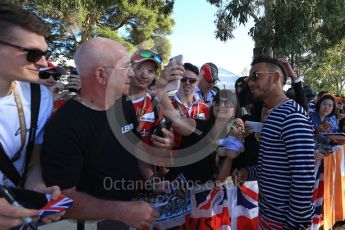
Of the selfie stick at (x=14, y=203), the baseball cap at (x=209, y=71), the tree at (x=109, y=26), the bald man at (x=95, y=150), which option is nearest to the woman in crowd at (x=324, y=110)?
the baseball cap at (x=209, y=71)

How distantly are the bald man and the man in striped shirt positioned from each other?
101cm

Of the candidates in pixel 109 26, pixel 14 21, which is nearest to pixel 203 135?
pixel 14 21

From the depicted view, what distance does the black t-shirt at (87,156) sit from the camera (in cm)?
175

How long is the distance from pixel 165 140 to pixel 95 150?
0.83 metres

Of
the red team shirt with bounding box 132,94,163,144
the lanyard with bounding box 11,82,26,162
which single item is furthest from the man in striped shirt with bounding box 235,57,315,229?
the lanyard with bounding box 11,82,26,162

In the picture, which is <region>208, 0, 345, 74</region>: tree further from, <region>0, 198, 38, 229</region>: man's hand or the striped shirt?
<region>0, 198, 38, 229</region>: man's hand

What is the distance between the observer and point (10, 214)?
1.37m

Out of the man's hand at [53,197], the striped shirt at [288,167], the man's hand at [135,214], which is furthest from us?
the striped shirt at [288,167]

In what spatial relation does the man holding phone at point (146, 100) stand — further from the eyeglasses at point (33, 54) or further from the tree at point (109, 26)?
the tree at point (109, 26)

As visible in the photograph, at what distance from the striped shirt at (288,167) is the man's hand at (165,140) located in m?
0.70

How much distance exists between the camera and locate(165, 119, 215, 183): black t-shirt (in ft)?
9.17

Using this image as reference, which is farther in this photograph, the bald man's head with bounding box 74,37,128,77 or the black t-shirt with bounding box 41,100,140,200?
the bald man's head with bounding box 74,37,128,77

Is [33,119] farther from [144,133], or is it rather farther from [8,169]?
[144,133]

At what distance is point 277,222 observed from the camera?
2.57 meters
